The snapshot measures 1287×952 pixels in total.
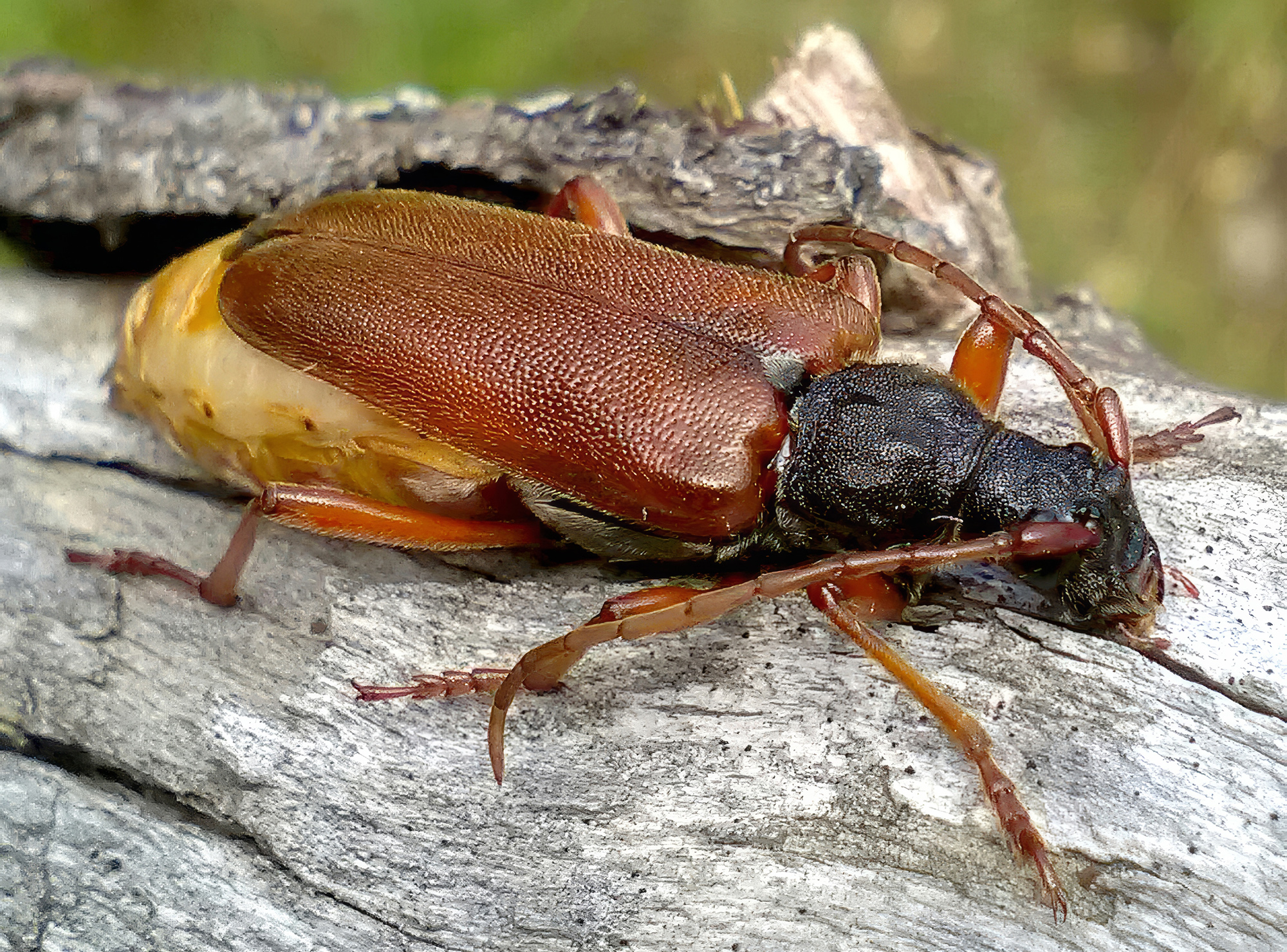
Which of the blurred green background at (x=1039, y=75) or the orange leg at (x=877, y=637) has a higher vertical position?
the blurred green background at (x=1039, y=75)

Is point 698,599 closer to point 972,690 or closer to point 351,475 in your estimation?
point 972,690

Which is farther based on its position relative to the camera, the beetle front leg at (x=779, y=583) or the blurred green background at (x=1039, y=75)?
the blurred green background at (x=1039, y=75)

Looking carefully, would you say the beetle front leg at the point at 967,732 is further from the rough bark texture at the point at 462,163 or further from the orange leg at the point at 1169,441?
the rough bark texture at the point at 462,163

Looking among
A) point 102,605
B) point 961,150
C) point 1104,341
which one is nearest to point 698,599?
point 102,605

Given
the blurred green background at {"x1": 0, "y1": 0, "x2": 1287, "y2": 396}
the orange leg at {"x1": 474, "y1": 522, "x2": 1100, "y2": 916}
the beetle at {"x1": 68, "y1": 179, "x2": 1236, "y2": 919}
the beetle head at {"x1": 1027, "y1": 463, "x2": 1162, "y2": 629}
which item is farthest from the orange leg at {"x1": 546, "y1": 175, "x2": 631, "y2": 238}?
the blurred green background at {"x1": 0, "y1": 0, "x2": 1287, "y2": 396}

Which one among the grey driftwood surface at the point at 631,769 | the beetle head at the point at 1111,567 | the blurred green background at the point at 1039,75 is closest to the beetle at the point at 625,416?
the beetle head at the point at 1111,567

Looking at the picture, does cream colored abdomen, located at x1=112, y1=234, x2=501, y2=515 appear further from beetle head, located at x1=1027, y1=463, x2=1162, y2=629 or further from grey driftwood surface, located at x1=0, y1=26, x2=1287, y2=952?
beetle head, located at x1=1027, y1=463, x2=1162, y2=629

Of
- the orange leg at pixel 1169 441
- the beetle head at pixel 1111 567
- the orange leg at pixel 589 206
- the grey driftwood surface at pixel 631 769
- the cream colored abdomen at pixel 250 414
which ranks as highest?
the orange leg at pixel 589 206
